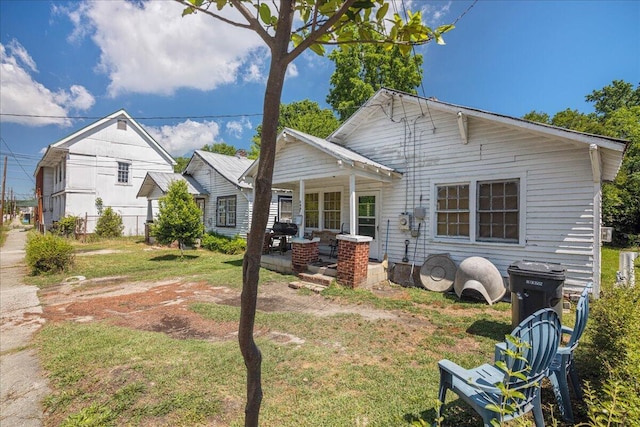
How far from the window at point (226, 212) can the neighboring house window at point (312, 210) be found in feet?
19.7

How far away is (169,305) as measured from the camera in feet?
20.2

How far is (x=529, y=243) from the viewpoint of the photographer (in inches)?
261

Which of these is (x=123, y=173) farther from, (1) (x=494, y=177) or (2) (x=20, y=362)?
(1) (x=494, y=177)

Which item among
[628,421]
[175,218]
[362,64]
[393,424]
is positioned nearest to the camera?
[628,421]

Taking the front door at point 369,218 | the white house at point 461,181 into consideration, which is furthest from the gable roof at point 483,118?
the front door at point 369,218

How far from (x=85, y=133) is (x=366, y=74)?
20581 mm

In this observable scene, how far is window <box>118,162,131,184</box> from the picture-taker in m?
20.8

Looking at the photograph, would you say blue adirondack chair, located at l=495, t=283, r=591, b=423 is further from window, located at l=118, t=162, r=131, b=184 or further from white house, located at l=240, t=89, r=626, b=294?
window, located at l=118, t=162, r=131, b=184

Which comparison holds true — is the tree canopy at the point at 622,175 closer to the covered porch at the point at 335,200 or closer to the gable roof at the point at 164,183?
the covered porch at the point at 335,200

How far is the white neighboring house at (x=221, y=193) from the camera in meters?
15.3

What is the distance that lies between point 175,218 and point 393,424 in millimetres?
11871

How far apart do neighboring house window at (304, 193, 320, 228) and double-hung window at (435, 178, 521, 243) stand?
14.6ft

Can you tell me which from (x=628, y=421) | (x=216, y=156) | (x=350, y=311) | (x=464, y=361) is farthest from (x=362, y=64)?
(x=628, y=421)

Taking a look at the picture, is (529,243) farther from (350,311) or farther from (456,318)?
(350,311)
